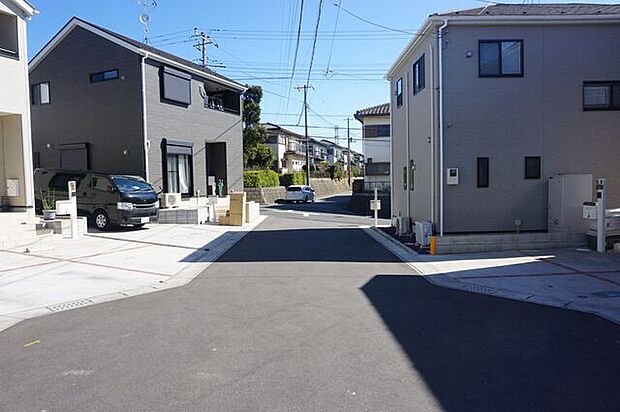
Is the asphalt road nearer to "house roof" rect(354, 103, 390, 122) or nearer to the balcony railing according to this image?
the balcony railing

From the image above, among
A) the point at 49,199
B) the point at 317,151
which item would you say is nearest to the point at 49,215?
the point at 49,199

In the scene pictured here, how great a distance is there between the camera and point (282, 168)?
192 ft

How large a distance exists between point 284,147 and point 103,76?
41.1 m

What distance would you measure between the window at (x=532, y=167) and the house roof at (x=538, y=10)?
3.98m

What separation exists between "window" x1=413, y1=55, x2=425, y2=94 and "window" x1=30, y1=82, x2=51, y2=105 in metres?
16.1

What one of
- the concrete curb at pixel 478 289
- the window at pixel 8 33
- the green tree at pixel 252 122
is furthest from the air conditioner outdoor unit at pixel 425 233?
the green tree at pixel 252 122

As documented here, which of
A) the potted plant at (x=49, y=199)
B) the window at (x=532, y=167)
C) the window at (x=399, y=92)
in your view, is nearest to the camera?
the window at (x=532, y=167)

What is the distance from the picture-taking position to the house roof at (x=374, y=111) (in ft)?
132

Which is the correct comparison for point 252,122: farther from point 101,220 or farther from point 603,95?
point 603,95

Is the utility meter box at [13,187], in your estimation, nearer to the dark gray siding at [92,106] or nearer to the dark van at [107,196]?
the dark van at [107,196]

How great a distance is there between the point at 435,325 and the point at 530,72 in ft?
33.6

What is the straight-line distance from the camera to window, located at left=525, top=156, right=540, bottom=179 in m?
13.3

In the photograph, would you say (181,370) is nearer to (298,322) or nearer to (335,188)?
(298,322)

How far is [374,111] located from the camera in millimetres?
40938
